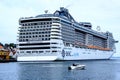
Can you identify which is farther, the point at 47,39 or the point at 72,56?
the point at 72,56

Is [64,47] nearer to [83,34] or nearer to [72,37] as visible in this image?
[72,37]

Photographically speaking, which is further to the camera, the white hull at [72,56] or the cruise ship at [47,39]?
the cruise ship at [47,39]

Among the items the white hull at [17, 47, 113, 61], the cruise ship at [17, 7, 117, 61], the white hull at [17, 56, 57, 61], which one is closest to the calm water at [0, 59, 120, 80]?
the white hull at [17, 56, 57, 61]

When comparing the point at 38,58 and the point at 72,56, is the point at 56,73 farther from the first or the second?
the point at 72,56

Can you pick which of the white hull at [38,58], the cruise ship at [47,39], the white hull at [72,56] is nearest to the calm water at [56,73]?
the white hull at [38,58]

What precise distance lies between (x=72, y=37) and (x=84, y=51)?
13.6 meters

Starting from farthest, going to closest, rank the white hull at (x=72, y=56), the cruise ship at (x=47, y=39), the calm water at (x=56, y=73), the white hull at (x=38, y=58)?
the cruise ship at (x=47, y=39), the white hull at (x=72, y=56), the white hull at (x=38, y=58), the calm water at (x=56, y=73)

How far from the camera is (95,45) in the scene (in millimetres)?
182375

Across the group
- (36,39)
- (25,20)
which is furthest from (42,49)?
(25,20)

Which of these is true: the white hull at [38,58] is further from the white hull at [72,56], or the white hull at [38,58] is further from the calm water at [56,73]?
the calm water at [56,73]

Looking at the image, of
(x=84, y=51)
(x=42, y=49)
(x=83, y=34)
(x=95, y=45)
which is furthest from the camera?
(x=95, y=45)

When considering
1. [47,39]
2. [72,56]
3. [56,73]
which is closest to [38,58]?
[47,39]

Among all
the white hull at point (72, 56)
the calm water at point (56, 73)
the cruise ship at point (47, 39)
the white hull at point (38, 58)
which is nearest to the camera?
the calm water at point (56, 73)

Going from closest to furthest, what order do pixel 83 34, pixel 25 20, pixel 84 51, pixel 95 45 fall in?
pixel 25 20 → pixel 84 51 → pixel 83 34 → pixel 95 45
